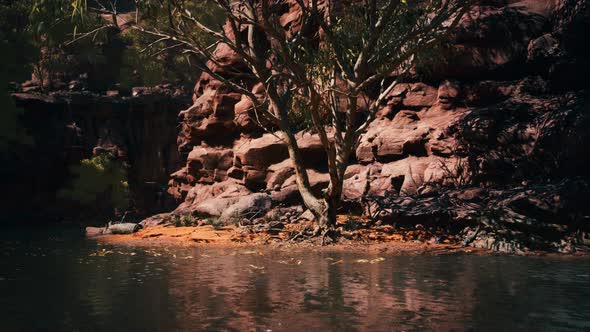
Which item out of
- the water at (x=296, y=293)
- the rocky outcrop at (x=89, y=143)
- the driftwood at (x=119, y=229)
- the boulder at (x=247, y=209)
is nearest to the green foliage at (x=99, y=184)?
the rocky outcrop at (x=89, y=143)

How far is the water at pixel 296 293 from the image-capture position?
6.58 m

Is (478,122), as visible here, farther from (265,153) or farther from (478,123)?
(265,153)

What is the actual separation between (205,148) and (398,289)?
89.1 ft

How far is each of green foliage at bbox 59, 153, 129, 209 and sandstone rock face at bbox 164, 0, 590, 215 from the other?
42.9ft

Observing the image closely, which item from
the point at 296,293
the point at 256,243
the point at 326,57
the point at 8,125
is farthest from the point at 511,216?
the point at 8,125

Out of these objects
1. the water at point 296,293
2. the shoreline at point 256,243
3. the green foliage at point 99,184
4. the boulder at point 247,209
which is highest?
the green foliage at point 99,184

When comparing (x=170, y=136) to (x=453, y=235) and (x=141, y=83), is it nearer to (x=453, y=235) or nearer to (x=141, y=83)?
(x=141, y=83)

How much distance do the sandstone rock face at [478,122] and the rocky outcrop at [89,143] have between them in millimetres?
16445

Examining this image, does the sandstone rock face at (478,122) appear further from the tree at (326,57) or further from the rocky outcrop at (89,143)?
the rocky outcrop at (89,143)

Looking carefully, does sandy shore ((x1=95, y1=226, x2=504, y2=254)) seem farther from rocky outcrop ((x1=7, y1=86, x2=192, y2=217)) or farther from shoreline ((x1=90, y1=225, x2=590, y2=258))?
rocky outcrop ((x1=7, y1=86, x2=192, y2=217))

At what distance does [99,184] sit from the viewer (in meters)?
39.3

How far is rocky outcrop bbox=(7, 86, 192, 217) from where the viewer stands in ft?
136

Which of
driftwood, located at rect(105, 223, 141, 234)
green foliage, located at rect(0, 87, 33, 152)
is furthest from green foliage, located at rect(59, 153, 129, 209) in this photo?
driftwood, located at rect(105, 223, 141, 234)

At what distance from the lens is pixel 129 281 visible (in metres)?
10.3
